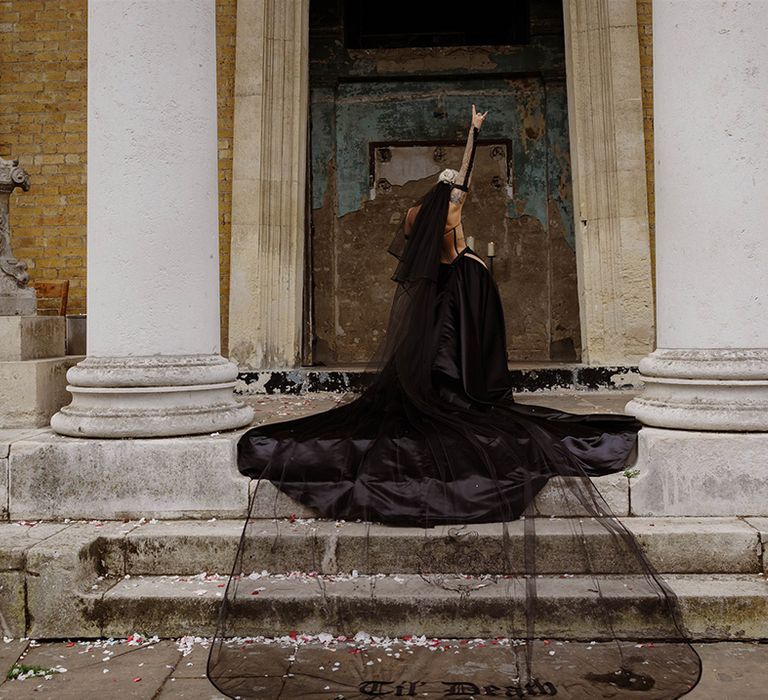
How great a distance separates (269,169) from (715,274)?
525 cm

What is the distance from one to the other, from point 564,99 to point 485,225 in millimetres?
1833

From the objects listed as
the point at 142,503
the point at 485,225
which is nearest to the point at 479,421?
the point at 142,503

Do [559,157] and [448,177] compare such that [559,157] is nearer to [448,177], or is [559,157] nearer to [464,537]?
[448,177]

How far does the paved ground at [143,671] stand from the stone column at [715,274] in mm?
818

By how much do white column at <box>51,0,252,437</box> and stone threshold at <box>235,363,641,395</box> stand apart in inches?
134

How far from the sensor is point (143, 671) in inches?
111

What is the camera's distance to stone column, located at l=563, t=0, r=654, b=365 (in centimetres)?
768

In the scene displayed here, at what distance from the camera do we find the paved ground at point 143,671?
8.55 ft

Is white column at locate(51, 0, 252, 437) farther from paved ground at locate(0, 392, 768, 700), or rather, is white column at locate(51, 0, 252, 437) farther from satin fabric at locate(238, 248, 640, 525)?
paved ground at locate(0, 392, 768, 700)

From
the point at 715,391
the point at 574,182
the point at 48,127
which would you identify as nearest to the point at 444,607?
the point at 715,391

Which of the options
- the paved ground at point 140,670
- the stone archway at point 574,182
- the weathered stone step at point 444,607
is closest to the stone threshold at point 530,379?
the stone archway at point 574,182

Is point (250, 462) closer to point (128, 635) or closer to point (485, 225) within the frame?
point (128, 635)

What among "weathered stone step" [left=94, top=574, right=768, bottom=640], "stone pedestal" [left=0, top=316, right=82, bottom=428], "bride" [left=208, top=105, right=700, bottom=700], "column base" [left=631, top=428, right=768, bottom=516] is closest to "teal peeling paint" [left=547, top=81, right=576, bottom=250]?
"bride" [left=208, top=105, right=700, bottom=700]

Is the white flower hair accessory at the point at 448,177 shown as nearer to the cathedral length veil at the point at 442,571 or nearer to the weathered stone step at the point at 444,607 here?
the cathedral length veil at the point at 442,571
